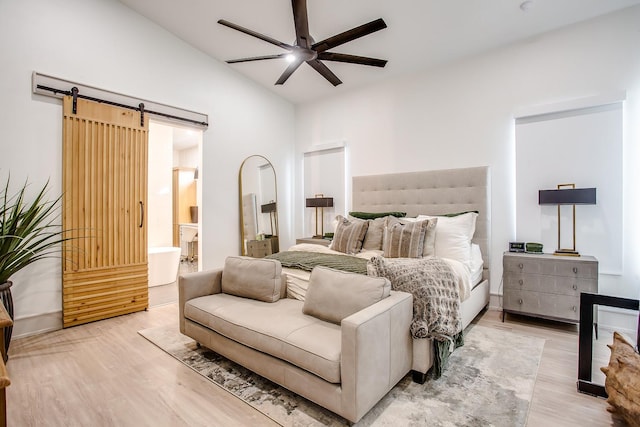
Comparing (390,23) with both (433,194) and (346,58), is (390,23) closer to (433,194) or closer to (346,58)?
(346,58)

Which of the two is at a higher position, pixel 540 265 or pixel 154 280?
pixel 540 265

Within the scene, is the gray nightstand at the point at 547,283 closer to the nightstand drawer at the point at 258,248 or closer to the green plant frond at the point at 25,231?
the nightstand drawer at the point at 258,248

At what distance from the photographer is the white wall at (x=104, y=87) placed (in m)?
2.93

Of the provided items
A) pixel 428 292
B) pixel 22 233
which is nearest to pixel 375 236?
pixel 428 292

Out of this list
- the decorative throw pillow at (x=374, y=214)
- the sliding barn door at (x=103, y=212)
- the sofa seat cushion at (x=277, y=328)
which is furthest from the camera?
the decorative throw pillow at (x=374, y=214)

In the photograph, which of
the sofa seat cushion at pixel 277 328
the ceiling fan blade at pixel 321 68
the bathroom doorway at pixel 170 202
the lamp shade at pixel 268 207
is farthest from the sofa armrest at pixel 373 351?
the lamp shade at pixel 268 207

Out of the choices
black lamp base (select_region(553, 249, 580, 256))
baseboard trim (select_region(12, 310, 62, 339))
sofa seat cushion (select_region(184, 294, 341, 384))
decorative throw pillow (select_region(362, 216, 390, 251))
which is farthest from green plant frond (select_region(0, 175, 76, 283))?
black lamp base (select_region(553, 249, 580, 256))

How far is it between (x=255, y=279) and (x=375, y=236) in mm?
1689

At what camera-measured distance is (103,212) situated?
344cm

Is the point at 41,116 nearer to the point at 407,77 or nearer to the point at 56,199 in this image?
the point at 56,199

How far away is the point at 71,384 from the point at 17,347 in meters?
1.10

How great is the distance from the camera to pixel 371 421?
1.75 metres

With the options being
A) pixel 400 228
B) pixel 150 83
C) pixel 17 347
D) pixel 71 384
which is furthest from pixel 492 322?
pixel 150 83

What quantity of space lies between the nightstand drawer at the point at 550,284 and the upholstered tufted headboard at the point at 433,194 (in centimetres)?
51
